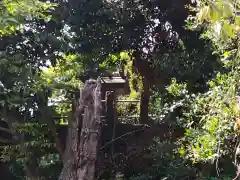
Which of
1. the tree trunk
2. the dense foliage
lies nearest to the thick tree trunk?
the dense foliage

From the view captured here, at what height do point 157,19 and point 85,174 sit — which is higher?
point 157,19

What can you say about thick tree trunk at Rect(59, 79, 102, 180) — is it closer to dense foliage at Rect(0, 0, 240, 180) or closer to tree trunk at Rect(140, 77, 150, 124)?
dense foliage at Rect(0, 0, 240, 180)

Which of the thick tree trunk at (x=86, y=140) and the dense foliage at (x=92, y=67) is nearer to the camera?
the thick tree trunk at (x=86, y=140)

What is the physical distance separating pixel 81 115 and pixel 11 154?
117 inches

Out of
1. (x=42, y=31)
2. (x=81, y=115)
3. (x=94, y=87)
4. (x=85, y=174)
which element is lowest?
(x=85, y=174)

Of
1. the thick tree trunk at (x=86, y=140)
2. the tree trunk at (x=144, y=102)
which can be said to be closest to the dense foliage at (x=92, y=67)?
the tree trunk at (x=144, y=102)

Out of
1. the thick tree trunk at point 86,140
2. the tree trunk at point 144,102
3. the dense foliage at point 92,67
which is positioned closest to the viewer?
the thick tree trunk at point 86,140

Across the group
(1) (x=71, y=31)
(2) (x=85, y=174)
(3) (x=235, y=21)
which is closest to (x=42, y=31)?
(1) (x=71, y=31)

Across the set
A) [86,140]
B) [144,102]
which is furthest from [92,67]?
[86,140]

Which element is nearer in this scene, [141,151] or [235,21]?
[235,21]

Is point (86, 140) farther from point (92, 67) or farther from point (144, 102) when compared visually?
point (144, 102)

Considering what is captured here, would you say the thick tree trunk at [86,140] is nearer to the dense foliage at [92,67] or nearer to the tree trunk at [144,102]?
the dense foliage at [92,67]

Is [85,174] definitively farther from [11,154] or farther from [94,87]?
[11,154]

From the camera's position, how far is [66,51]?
205 inches
